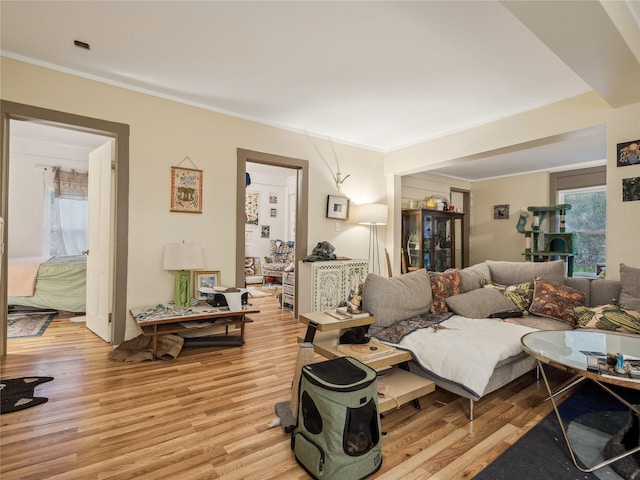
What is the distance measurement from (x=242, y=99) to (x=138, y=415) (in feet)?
9.67

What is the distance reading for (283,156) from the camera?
4277 mm

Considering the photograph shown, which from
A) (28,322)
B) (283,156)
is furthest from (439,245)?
(28,322)

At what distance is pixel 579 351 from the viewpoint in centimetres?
191

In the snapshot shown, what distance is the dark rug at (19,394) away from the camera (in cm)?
211

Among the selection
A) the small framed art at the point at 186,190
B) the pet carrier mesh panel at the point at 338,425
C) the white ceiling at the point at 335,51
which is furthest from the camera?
the small framed art at the point at 186,190

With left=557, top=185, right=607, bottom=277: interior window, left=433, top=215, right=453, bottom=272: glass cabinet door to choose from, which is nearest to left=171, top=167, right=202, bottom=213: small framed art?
→ left=433, top=215, right=453, bottom=272: glass cabinet door

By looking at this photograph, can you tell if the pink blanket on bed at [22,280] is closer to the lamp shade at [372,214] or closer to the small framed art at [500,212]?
the lamp shade at [372,214]

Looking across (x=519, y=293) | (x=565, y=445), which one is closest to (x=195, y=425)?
(x=565, y=445)

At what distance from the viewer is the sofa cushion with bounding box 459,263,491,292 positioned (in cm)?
339

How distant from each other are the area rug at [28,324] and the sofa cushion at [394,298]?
351cm

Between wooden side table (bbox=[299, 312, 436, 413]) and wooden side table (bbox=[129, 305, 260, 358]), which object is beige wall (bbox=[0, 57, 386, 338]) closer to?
wooden side table (bbox=[129, 305, 260, 358])

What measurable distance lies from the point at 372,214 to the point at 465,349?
2847 mm

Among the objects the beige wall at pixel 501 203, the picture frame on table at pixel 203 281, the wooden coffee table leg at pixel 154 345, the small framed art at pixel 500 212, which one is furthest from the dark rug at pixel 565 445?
the small framed art at pixel 500 212

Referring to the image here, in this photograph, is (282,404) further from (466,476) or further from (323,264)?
(323,264)
